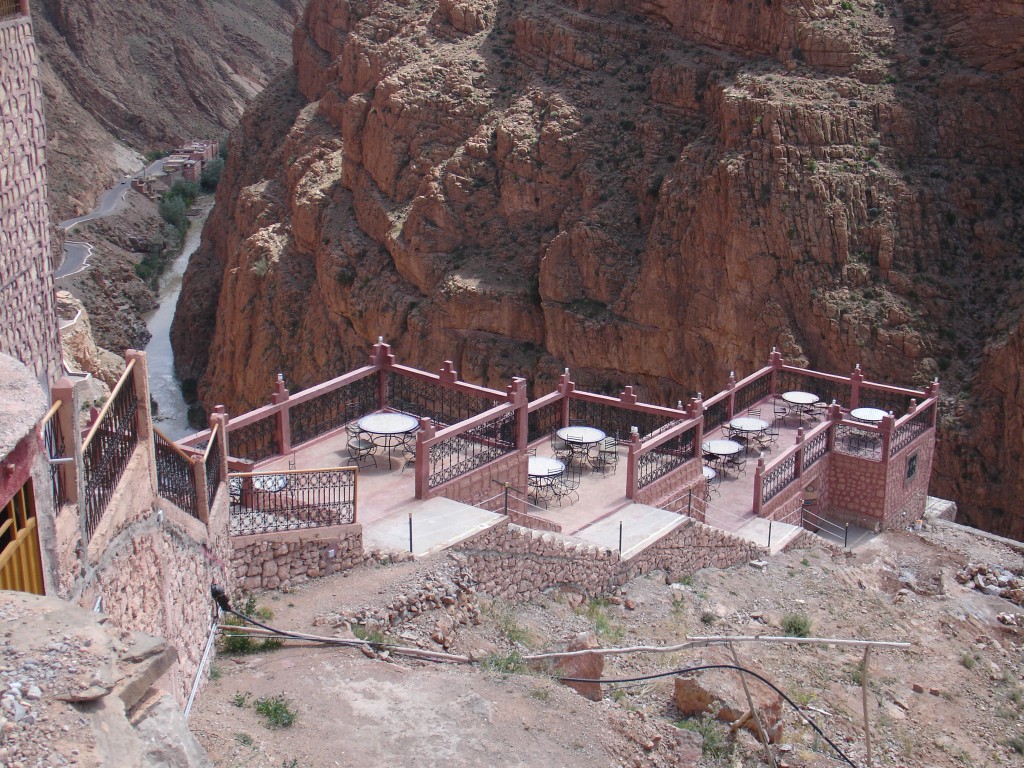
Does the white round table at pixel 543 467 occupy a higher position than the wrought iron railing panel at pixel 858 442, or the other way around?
the white round table at pixel 543 467

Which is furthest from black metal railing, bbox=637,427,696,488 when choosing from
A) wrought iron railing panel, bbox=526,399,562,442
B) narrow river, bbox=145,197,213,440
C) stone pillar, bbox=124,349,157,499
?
narrow river, bbox=145,197,213,440

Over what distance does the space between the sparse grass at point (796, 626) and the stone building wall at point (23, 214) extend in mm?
10422

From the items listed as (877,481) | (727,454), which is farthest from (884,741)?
(877,481)

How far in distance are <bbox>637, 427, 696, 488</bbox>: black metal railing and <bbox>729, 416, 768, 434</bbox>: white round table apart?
2.95m

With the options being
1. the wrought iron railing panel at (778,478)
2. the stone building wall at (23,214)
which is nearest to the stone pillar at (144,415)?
the stone building wall at (23,214)

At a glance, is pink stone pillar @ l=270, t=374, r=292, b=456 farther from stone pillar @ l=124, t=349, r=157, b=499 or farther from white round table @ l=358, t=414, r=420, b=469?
stone pillar @ l=124, t=349, r=157, b=499

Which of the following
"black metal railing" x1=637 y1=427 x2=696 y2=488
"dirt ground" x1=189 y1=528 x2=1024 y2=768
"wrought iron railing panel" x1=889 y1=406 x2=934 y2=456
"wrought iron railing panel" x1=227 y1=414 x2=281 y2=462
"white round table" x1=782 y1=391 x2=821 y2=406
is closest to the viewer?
"dirt ground" x1=189 y1=528 x2=1024 y2=768

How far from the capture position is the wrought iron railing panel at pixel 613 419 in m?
20.8

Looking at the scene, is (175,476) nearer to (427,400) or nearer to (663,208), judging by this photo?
(427,400)

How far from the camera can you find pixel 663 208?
3744cm

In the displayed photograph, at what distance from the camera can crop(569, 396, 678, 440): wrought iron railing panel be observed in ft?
68.2

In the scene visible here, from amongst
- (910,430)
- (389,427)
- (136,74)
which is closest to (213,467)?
(389,427)

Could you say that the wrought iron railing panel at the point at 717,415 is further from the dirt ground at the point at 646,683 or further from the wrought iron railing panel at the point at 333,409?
the wrought iron railing panel at the point at 333,409

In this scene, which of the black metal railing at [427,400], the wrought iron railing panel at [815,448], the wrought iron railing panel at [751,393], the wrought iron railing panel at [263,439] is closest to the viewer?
the wrought iron railing panel at [263,439]
